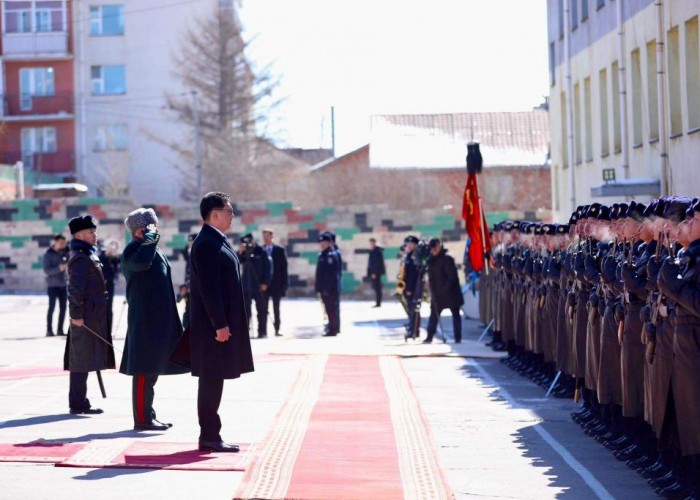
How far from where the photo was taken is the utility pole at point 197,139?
A: 214 ft

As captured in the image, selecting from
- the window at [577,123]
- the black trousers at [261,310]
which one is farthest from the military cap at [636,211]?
the window at [577,123]

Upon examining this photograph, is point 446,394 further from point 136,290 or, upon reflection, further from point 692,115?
point 692,115

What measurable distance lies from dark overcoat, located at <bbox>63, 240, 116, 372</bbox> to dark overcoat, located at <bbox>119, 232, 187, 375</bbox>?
0.91 m

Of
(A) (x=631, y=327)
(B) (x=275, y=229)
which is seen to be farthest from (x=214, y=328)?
(B) (x=275, y=229)

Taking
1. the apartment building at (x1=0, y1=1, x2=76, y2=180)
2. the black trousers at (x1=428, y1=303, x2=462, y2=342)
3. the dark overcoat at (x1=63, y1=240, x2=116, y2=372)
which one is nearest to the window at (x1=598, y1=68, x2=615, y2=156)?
the black trousers at (x1=428, y1=303, x2=462, y2=342)

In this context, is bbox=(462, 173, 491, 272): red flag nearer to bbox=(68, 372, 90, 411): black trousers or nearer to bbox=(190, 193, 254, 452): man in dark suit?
bbox=(68, 372, 90, 411): black trousers

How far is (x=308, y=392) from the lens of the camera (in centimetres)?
1628

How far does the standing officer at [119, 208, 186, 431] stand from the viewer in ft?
41.8

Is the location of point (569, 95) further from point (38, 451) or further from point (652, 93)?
point (38, 451)

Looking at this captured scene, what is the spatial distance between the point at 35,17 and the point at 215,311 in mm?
60356

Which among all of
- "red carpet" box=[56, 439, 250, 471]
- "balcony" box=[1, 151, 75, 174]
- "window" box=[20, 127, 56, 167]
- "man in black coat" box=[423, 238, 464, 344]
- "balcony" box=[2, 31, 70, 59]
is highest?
"balcony" box=[2, 31, 70, 59]

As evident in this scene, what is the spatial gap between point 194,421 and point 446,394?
3954mm

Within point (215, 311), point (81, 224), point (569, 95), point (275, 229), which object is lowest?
point (215, 311)

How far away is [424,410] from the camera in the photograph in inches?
585
